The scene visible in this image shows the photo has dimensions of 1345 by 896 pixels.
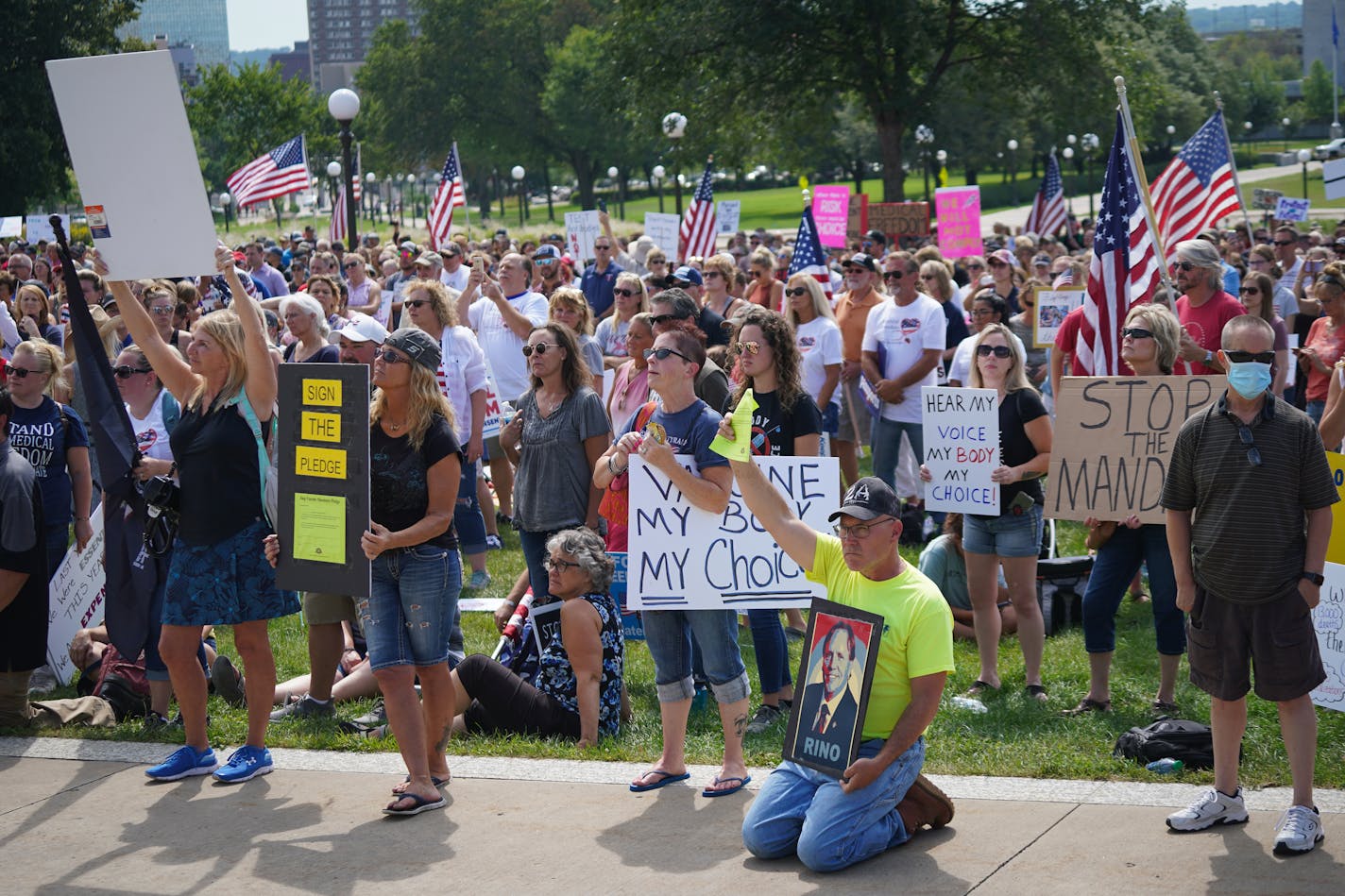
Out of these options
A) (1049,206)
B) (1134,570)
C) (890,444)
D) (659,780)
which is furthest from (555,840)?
(1049,206)

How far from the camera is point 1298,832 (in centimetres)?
505

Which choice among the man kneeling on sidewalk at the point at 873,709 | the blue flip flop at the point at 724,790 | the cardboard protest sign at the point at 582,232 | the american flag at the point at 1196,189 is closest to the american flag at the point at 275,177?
the cardboard protest sign at the point at 582,232

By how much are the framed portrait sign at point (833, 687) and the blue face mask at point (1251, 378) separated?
4.96ft

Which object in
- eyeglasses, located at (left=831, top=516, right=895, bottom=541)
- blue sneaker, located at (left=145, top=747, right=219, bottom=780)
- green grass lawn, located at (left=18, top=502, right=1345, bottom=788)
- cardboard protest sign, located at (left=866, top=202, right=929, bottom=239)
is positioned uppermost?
cardboard protest sign, located at (left=866, top=202, right=929, bottom=239)

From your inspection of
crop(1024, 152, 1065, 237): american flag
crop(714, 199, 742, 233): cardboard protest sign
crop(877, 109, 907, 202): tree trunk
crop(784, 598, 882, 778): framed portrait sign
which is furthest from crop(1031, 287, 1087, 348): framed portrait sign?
crop(877, 109, 907, 202): tree trunk

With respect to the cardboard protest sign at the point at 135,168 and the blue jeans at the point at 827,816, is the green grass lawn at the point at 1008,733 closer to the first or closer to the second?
the blue jeans at the point at 827,816

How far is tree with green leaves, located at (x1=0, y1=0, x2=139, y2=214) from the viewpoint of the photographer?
151ft

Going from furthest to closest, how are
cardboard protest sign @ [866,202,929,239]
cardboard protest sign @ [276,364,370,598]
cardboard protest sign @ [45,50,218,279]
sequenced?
cardboard protest sign @ [866,202,929,239] → cardboard protest sign @ [45,50,218,279] → cardboard protest sign @ [276,364,370,598]

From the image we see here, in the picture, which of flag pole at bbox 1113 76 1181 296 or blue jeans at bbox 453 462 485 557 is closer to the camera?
flag pole at bbox 1113 76 1181 296

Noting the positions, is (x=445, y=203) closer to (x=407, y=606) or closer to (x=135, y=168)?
(x=135, y=168)

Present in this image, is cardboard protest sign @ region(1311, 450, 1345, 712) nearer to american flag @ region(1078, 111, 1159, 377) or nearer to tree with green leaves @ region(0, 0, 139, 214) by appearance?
american flag @ region(1078, 111, 1159, 377)

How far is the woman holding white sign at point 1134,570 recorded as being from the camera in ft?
22.4

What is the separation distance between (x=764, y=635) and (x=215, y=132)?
70.9 meters

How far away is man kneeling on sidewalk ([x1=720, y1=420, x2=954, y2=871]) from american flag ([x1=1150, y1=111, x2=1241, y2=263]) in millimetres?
6363
